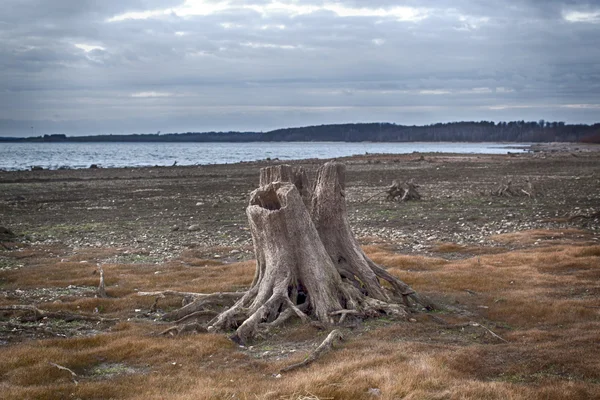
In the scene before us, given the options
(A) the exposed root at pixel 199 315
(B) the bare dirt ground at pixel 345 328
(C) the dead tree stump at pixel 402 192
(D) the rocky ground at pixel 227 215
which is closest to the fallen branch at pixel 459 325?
(B) the bare dirt ground at pixel 345 328

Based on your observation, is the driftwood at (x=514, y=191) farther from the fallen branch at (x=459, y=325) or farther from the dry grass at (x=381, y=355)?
the fallen branch at (x=459, y=325)

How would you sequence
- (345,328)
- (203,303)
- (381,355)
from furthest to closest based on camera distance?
(203,303), (345,328), (381,355)

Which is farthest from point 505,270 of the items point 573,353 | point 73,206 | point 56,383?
point 73,206

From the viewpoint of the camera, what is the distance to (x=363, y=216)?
2992cm

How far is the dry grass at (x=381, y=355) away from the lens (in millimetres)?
7863

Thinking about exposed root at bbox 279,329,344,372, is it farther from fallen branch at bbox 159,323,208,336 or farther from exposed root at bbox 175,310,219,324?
exposed root at bbox 175,310,219,324

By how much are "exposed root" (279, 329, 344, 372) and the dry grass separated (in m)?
0.16

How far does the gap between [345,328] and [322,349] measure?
67.0 inches

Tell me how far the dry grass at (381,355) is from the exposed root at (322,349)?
163 mm

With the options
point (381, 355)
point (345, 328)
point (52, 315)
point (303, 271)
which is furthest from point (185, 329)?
point (381, 355)

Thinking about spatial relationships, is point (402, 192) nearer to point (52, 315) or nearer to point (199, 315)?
point (199, 315)

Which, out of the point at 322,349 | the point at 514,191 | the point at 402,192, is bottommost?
the point at 322,349

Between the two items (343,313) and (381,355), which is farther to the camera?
(343,313)

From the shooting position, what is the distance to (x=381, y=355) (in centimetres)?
925
